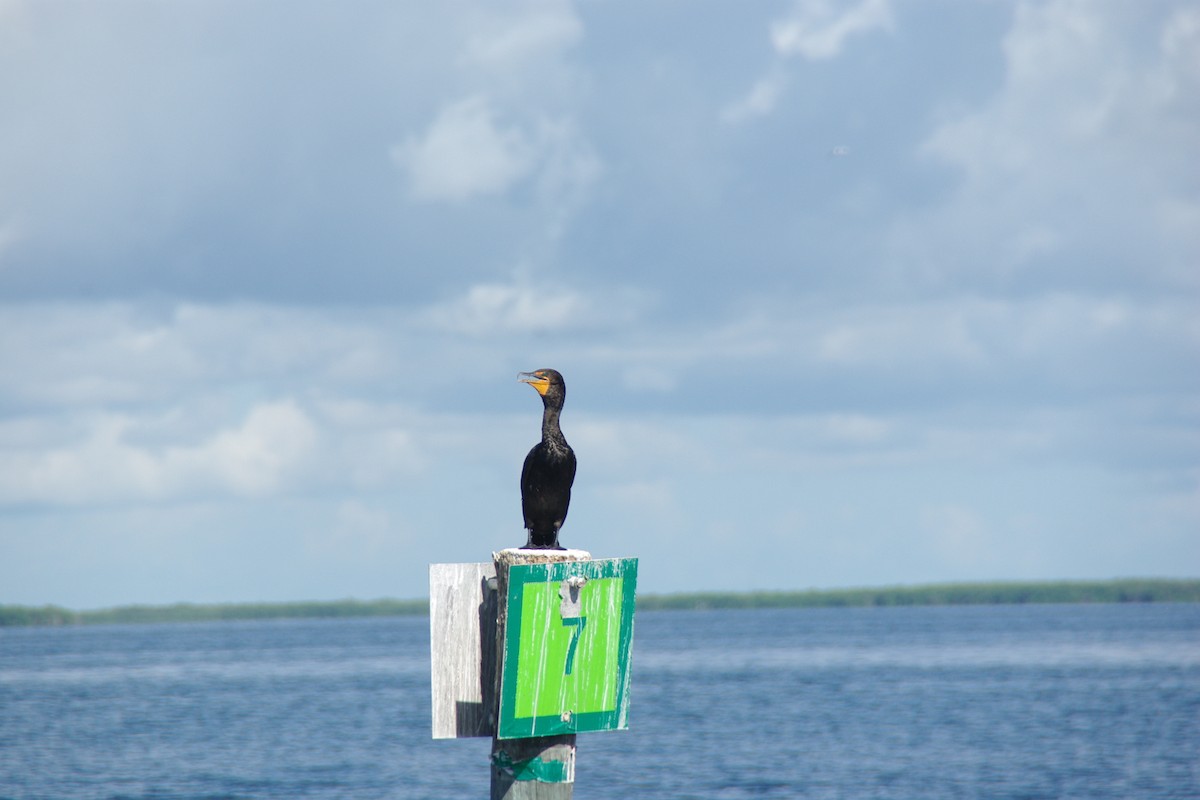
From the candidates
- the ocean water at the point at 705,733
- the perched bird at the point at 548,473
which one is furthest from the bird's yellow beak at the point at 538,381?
the ocean water at the point at 705,733

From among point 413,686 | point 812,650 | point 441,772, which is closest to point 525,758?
point 441,772

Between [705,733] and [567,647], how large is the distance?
44.7 m

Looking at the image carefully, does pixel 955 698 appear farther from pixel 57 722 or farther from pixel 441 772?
pixel 57 722

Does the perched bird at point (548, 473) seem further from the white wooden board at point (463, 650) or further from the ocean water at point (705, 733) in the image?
the ocean water at point (705, 733)

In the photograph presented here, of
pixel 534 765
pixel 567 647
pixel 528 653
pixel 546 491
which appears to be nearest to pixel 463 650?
pixel 528 653

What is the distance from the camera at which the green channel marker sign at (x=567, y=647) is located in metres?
5.96

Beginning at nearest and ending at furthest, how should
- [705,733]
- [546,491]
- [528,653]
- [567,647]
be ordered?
[528,653]
[567,647]
[546,491]
[705,733]

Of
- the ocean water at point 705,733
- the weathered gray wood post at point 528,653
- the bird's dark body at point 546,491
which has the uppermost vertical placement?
the bird's dark body at point 546,491

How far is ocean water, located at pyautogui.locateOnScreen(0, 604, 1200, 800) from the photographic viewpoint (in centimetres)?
3719

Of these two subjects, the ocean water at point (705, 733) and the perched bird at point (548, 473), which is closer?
the perched bird at point (548, 473)

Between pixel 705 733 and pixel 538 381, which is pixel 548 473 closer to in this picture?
pixel 538 381

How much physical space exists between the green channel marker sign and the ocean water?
29.0 metres

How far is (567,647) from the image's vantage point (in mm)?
6141

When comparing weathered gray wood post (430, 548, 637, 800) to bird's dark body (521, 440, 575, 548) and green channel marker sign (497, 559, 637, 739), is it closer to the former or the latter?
green channel marker sign (497, 559, 637, 739)
